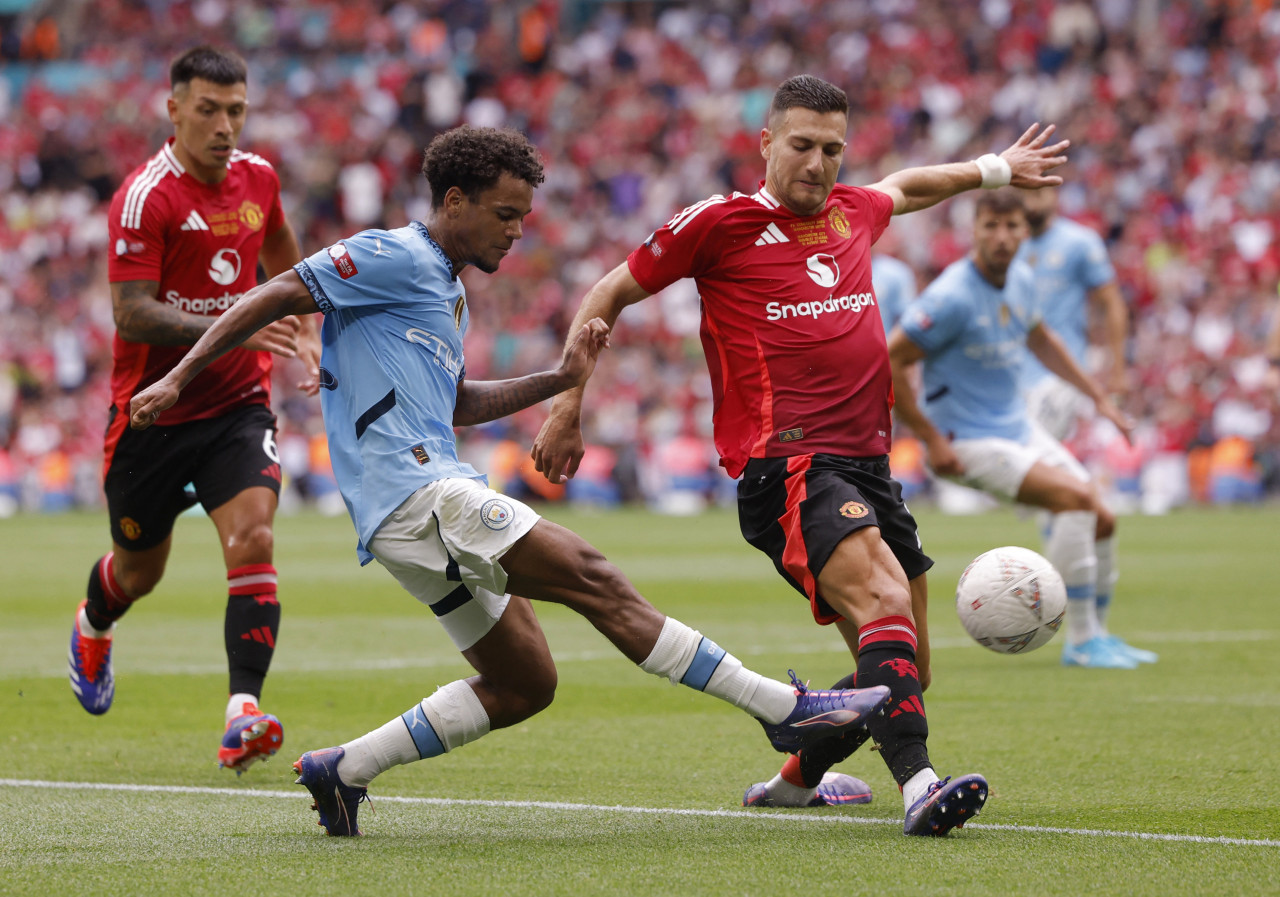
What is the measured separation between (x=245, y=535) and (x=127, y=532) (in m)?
0.74

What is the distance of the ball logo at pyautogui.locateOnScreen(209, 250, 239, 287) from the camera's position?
22.9 feet

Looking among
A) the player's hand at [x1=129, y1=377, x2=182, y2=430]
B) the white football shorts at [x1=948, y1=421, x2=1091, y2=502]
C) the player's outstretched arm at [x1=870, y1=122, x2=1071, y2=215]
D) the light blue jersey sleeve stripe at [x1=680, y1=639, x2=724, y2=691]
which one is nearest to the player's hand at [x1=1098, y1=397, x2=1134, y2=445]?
the white football shorts at [x1=948, y1=421, x2=1091, y2=502]

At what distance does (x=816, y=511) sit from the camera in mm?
5254

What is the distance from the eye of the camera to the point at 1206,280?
87.2ft

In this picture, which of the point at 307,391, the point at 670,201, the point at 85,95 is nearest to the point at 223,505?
the point at 307,391

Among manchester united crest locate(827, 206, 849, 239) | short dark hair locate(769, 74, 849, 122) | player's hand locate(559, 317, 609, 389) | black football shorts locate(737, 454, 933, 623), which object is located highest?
short dark hair locate(769, 74, 849, 122)

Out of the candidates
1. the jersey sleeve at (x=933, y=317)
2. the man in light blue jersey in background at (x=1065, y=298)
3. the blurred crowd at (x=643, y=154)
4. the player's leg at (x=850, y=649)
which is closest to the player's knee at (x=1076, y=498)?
the jersey sleeve at (x=933, y=317)

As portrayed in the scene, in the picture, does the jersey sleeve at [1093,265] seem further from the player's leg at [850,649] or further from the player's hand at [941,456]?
the player's leg at [850,649]

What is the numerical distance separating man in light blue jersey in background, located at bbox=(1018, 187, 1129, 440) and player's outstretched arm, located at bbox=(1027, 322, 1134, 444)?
1.24 metres

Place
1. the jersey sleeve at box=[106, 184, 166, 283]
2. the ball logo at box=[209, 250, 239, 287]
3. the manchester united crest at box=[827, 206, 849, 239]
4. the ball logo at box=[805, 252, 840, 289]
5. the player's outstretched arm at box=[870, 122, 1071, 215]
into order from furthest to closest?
the ball logo at box=[209, 250, 239, 287], the jersey sleeve at box=[106, 184, 166, 283], the player's outstretched arm at box=[870, 122, 1071, 215], the manchester united crest at box=[827, 206, 849, 239], the ball logo at box=[805, 252, 840, 289]

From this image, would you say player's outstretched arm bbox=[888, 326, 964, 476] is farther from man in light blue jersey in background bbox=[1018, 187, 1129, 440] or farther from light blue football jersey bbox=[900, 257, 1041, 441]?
man in light blue jersey in background bbox=[1018, 187, 1129, 440]

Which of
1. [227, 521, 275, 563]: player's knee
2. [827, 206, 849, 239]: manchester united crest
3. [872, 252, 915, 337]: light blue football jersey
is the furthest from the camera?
[872, 252, 915, 337]: light blue football jersey

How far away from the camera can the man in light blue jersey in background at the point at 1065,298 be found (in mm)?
11180

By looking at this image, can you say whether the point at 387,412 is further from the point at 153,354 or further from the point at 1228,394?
the point at 1228,394
